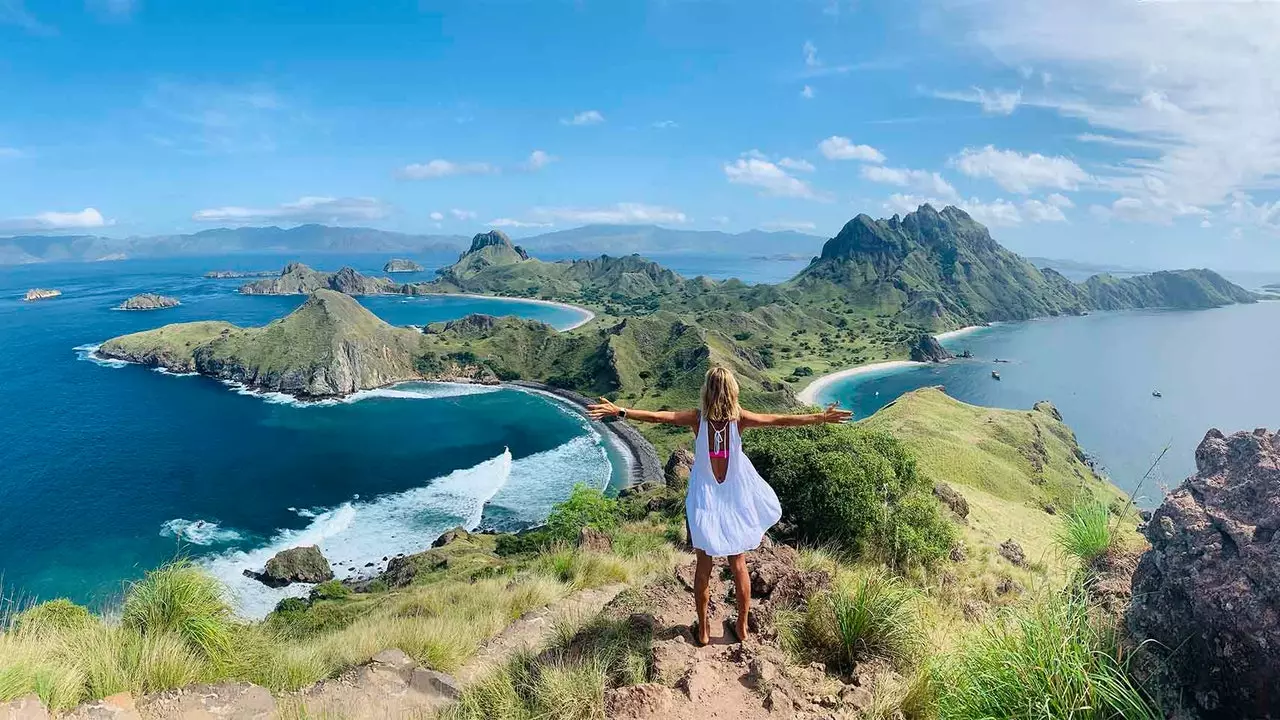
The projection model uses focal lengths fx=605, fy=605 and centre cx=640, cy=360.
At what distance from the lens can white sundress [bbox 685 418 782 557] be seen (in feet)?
22.6

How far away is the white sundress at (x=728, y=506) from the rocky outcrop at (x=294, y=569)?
5673 centimetres

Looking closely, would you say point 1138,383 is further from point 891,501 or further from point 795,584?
point 795,584

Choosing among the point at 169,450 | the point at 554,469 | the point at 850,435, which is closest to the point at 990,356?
the point at 554,469

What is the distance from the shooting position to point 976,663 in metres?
5.05

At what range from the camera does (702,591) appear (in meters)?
6.98

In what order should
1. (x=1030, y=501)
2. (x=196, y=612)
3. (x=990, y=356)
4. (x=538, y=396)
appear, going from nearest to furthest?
(x=196, y=612) → (x=1030, y=501) → (x=538, y=396) → (x=990, y=356)

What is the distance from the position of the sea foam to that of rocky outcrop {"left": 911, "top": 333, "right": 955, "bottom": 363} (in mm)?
133735

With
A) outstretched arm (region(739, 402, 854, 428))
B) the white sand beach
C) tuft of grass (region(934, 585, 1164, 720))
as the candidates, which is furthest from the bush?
the white sand beach

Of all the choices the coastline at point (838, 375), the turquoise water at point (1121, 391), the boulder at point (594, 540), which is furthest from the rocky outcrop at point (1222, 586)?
the coastline at point (838, 375)

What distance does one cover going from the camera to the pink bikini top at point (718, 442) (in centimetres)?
695

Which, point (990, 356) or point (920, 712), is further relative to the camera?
point (990, 356)

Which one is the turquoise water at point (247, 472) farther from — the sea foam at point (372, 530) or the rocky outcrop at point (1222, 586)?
the rocky outcrop at point (1222, 586)

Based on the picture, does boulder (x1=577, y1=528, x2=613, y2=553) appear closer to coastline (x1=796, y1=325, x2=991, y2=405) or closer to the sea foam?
the sea foam

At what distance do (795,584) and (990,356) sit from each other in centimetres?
20283
